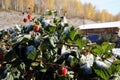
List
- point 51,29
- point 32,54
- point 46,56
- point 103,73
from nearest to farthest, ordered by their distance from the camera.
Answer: point 103,73, point 32,54, point 46,56, point 51,29

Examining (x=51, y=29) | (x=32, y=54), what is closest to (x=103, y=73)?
(x=32, y=54)

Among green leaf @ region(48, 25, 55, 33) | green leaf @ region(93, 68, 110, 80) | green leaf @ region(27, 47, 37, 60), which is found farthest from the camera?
green leaf @ region(48, 25, 55, 33)

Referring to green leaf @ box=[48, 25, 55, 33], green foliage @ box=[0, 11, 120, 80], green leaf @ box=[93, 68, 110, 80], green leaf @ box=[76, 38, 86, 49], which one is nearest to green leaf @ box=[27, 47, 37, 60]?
green foliage @ box=[0, 11, 120, 80]

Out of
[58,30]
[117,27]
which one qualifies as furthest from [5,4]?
[58,30]

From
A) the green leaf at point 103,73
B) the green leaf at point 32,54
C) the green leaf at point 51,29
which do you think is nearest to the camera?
the green leaf at point 103,73

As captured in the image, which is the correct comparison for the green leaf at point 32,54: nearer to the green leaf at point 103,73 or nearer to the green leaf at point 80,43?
the green leaf at point 80,43

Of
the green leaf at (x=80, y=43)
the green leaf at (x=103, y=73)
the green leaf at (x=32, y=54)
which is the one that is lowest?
the green leaf at (x=103, y=73)

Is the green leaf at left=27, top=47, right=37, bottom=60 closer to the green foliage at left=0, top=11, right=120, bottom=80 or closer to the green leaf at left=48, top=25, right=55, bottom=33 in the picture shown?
the green foliage at left=0, top=11, right=120, bottom=80

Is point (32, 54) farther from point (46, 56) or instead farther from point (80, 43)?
point (80, 43)

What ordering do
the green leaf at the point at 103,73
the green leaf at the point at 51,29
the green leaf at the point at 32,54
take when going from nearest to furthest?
the green leaf at the point at 103,73
the green leaf at the point at 32,54
the green leaf at the point at 51,29

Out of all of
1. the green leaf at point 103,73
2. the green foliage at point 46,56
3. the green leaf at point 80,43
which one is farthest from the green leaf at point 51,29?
the green leaf at point 103,73

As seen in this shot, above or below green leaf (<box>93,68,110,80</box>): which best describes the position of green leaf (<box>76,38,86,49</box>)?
above

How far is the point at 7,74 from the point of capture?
5.78 ft

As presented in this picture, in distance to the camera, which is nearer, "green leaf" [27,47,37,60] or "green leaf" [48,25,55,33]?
"green leaf" [27,47,37,60]
